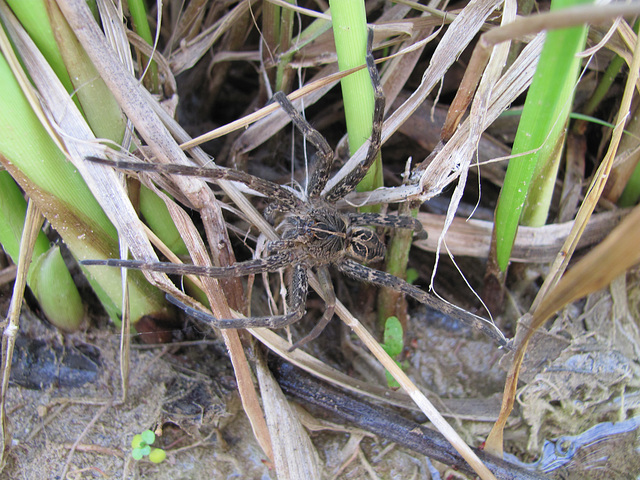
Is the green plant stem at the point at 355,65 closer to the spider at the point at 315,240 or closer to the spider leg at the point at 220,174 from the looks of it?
the spider at the point at 315,240

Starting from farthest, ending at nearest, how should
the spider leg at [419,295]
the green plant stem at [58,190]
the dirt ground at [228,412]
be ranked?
1. the spider leg at [419,295]
2. the dirt ground at [228,412]
3. the green plant stem at [58,190]

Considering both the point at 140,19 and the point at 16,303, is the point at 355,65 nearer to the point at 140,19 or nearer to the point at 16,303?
the point at 140,19

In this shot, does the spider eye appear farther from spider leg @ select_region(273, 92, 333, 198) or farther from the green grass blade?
the green grass blade

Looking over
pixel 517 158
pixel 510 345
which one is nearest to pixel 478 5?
pixel 517 158

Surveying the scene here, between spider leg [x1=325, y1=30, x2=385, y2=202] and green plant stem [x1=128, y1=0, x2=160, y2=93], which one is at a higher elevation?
green plant stem [x1=128, y1=0, x2=160, y2=93]

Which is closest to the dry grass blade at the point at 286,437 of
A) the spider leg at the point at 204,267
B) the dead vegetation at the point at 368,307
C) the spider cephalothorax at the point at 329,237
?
the dead vegetation at the point at 368,307

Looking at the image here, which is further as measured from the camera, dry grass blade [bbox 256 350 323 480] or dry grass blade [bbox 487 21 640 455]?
dry grass blade [bbox 256 350 323 480]

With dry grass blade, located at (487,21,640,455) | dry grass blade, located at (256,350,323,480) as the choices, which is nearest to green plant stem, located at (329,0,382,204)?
dry grass blade, located at (487,21,640,455)

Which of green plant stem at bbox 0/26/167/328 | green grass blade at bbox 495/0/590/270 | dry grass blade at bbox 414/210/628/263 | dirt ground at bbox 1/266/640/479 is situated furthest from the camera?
dry grass blade at bbox 414/210/628/263
